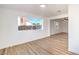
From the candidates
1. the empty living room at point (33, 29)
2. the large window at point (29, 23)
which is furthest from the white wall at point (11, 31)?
the large window at point (29, 23)

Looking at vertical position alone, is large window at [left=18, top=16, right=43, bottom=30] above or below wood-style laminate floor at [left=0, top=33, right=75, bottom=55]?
above

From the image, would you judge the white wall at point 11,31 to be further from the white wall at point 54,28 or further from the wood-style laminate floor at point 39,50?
the white wall at point 54,28

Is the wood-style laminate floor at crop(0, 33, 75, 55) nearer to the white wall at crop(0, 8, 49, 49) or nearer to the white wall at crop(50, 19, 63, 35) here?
the white wall at crop(0, 8, 49, 49)

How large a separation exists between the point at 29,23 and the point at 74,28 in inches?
170

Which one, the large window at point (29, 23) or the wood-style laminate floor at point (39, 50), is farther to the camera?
the large window at point (29, 23)

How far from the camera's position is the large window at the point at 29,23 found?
784cm

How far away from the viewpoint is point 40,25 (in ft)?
30.6

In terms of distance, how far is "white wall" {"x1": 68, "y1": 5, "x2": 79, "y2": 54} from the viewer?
457 centimetres

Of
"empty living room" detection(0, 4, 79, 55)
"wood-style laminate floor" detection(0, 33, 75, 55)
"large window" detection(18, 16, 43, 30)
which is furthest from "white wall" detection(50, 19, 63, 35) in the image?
"wood-style laminate floor" detection(0, 33, 75, 55)

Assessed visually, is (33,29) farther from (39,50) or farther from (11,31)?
(39,50)

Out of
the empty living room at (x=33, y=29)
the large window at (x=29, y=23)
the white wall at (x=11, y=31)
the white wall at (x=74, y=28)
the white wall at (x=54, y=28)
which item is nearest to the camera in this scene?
the white wall at (x=74, y=28)

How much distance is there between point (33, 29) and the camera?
866cm
